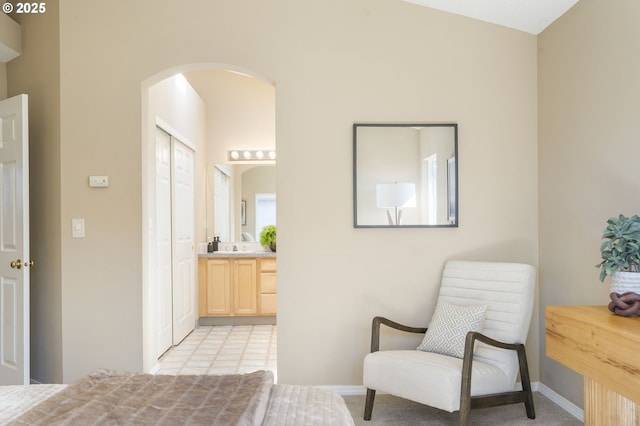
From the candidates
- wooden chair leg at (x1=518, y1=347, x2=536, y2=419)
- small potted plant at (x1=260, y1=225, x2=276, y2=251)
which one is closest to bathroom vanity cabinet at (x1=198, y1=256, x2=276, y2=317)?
small potted plant at (x1=260, y1=225, x2=276, y2=251)

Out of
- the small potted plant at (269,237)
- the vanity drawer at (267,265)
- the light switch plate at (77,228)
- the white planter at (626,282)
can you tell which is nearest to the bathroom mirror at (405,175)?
the white planter at (626,282)

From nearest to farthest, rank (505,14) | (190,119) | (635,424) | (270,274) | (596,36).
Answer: (635,424) → (596,36) → (505,14) → (190,119) → (270,274)

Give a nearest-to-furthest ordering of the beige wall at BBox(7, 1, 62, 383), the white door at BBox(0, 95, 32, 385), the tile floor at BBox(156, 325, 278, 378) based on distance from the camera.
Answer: the white door at BBox(0, 95, 32, 385)
the beige wall at BBox(7, 1, 62, 383)
the tile floor at BBox(156, 325, 278, 378)

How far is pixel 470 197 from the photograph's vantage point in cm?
362

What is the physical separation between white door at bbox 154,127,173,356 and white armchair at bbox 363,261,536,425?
218 cm

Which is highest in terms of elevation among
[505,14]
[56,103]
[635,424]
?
[505,14]

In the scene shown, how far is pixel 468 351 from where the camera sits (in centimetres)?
269

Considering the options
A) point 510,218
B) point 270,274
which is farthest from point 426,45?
point 270,274

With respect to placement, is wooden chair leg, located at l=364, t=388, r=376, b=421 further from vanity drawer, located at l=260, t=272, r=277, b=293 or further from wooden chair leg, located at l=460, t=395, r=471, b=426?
vanity drawer, located at l=260, t=272, r=277, b=293

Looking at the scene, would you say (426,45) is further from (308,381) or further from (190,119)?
(190,119)

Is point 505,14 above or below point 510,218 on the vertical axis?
above

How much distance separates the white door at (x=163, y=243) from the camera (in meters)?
4.51

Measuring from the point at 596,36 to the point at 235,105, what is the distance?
4.34 meters

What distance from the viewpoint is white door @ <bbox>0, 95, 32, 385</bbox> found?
3.43 m
